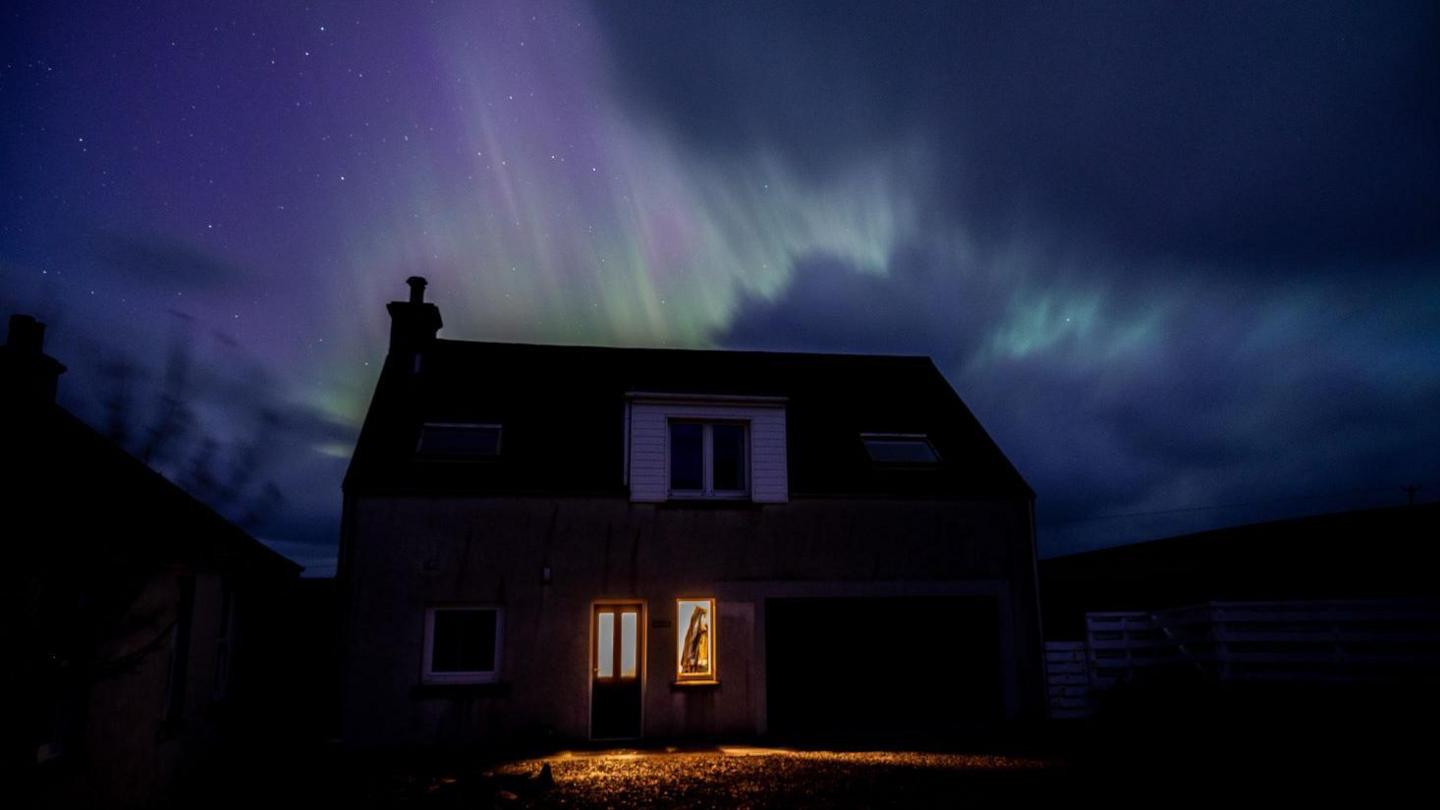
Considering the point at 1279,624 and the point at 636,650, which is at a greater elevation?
the point at 1279,624

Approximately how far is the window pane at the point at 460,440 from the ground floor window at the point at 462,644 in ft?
9.30

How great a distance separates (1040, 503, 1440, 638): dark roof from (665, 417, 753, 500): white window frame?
407 inches

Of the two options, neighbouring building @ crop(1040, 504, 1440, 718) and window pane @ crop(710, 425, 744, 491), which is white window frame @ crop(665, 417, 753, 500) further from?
neighbouring building @ crop(1040, 504, 1440, 718)

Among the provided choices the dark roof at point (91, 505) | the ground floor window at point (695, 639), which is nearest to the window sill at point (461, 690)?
the ground floor window at point (695, 639)

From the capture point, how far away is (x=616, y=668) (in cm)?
1382

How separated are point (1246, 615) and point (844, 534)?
636cm

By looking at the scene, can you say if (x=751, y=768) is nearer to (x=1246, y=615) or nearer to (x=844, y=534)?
(x=844, y=534)

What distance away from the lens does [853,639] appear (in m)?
14.5

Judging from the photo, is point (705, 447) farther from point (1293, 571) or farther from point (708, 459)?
point (1293, 571)

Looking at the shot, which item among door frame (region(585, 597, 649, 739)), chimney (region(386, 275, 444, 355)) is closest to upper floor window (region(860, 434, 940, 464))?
door frame (region(585, 597, 649, 739))

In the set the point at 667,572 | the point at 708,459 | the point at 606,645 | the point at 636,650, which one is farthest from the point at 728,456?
the point at 606,645

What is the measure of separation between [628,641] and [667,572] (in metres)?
1.33

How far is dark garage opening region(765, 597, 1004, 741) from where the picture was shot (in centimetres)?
1416

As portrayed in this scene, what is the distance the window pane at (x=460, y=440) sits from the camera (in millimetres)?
14711
